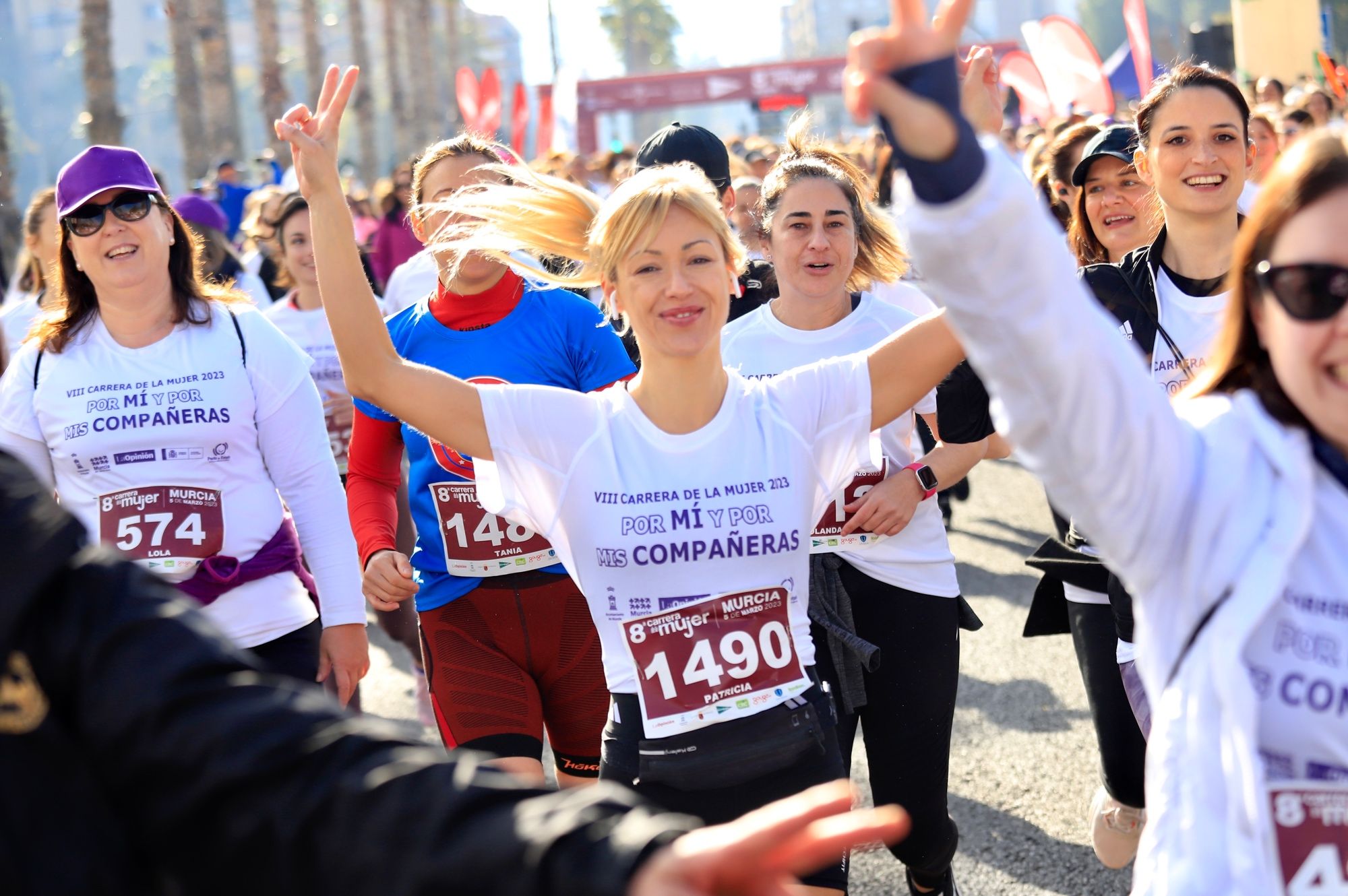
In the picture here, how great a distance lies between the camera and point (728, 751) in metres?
3.02

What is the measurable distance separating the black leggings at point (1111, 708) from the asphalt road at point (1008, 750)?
0.55 metres

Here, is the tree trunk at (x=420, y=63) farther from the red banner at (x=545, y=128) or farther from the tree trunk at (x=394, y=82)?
the red banner at (x=545, y=128)

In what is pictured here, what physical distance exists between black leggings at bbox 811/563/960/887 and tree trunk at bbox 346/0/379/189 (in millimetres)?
27912

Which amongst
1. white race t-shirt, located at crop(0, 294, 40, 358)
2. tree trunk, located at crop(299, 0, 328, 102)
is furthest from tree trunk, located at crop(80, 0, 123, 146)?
white race t-shirt, located at crop(0, 294, 40, 358)

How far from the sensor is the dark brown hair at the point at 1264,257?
1.88m

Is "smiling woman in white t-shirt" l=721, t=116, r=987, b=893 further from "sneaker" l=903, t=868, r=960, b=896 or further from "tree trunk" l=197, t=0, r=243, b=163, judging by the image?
"tree trunk" l=197, t=0, r=243, b=163

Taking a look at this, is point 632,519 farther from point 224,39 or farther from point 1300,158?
point 224,39

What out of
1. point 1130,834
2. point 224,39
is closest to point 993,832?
point 1130,834

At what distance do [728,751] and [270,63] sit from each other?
22.7 meters

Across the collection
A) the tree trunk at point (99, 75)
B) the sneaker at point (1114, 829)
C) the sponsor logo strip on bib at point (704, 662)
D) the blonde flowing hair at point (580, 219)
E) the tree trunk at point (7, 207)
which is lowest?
the sneaker at point (1114, 829)

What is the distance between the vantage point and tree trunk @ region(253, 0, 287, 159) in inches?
916

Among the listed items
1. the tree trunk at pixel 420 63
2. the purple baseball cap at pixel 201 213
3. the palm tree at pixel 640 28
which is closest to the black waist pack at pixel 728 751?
the purple baseball cap at pixel 201 213

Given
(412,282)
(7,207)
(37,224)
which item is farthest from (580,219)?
(7,207)

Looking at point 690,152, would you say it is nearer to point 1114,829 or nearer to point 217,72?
point 1114,829
